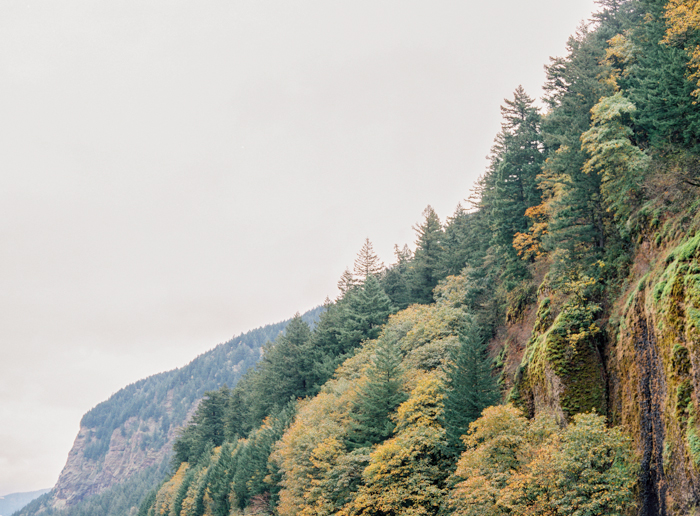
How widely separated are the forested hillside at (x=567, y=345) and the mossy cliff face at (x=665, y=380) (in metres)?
0.06

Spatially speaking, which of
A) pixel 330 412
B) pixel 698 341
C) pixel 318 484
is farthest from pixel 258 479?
pixel 698 341

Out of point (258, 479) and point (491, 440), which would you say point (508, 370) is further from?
point (258, 479)

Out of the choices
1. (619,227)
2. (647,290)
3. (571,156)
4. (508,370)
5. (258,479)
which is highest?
(571,156)

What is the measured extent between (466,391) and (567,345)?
5211mm

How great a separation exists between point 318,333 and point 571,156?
38903mm

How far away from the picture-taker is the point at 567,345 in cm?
2059

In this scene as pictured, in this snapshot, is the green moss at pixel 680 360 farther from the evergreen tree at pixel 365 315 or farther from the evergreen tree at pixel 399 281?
the evergreen tree at pixel 399 281

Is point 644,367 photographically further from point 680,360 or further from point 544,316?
point 544,316

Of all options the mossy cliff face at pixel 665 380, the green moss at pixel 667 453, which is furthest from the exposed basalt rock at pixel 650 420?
the green moss at pixel 667 453

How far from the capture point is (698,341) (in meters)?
13.5

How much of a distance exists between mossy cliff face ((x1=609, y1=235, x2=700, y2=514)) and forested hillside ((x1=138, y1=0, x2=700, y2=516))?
6 cm

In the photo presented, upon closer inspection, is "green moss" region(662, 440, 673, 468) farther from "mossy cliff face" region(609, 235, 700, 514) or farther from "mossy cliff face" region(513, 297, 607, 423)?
"mossy cliff face" region(513, 297, 607, 423)

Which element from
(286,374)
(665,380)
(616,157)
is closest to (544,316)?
(616,157)

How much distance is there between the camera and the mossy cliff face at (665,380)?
13336 millimetres
